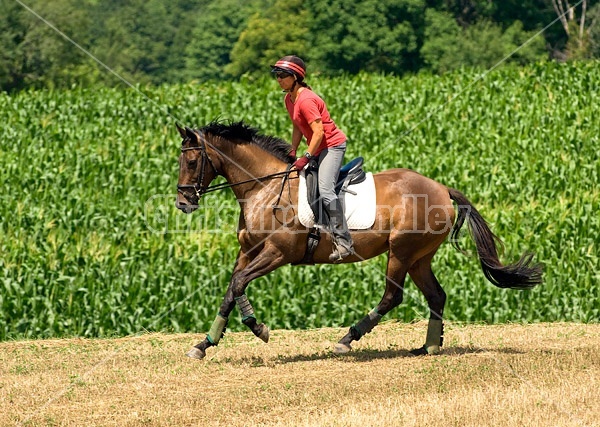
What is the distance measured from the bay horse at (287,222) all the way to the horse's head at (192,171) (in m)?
0.01

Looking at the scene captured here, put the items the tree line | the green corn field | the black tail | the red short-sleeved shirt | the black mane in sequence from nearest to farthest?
the red short-sleeved shirt < the black mane < the black tail < the green corn field < the tree line

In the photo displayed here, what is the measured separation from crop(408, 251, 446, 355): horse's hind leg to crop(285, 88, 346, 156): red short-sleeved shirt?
1.98m

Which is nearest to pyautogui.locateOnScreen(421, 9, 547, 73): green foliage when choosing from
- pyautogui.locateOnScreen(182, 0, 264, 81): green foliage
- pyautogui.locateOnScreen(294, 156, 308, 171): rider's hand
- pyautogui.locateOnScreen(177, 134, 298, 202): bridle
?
pyautogui.locateOnScreen(182, 0, 264, 81): green foliage

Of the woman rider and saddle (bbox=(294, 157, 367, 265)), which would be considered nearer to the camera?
the woman rider

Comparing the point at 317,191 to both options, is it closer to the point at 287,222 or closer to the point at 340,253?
the point at 287,222

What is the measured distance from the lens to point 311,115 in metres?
10.6

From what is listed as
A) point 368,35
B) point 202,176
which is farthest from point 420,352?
A: point 368,35

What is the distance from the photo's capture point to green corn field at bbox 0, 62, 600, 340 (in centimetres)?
1491

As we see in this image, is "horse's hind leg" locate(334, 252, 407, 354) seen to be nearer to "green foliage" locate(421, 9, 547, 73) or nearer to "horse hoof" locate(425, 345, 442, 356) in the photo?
"horse hoof" locate(425, 345, 442, 356)

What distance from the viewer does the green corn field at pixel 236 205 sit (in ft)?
48.9

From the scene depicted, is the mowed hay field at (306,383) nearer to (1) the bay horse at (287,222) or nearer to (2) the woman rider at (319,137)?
(1) the bay horse at (287,222)

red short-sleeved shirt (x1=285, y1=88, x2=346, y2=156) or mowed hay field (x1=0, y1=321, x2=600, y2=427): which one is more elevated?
red short-sleeved shirt (x1=285, y1=88, x2=346, y2=156)

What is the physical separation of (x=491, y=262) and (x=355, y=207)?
1934 millimetres

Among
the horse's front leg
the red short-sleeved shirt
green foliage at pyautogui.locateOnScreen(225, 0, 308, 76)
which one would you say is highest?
green foliage at pyautogui.locateOnScreen(225, 0, 308, 76)
